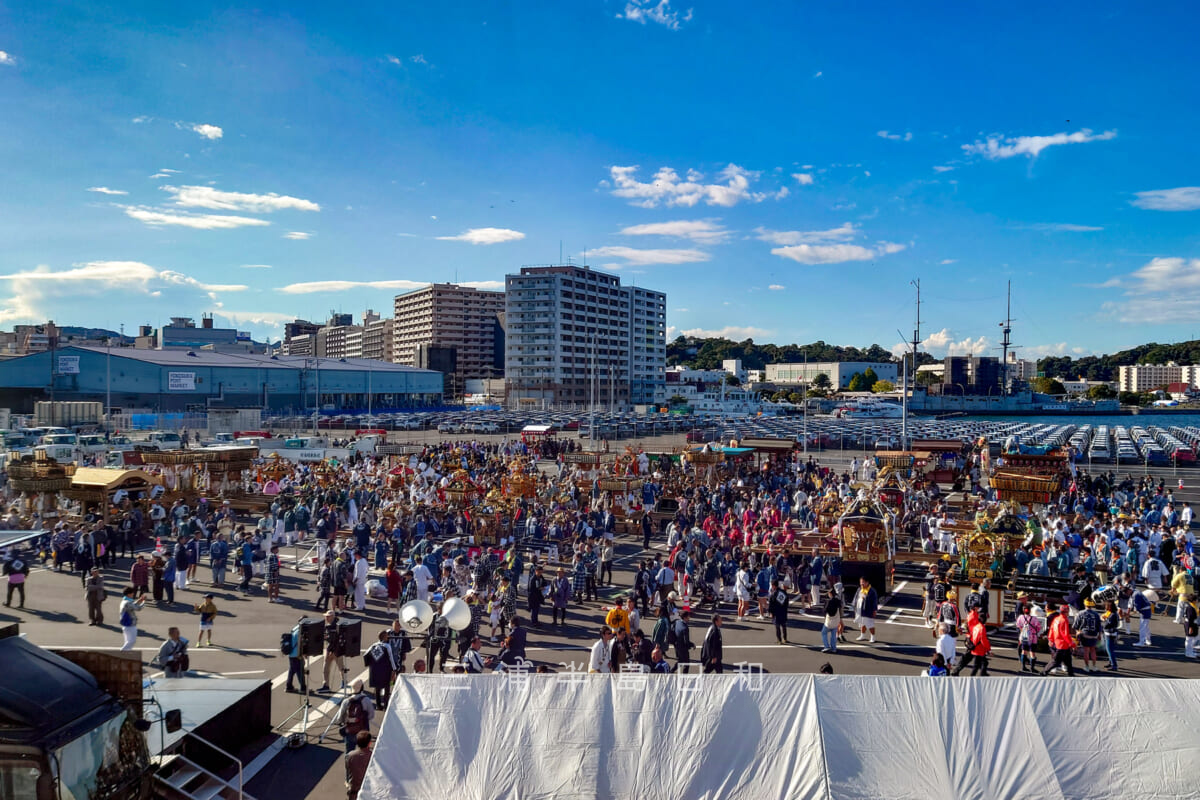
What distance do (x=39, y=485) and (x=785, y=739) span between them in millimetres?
24294

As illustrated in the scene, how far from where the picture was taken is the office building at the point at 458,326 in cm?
14725

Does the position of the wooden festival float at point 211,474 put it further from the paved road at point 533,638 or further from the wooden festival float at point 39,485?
the paved road at point 533,638

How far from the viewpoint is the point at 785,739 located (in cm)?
633

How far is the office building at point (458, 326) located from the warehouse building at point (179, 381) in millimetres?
50140

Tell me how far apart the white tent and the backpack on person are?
237 cm

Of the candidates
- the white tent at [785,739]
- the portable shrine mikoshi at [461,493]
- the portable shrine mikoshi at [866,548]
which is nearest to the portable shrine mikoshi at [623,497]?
the portable shrine mikoshi at [461,493]

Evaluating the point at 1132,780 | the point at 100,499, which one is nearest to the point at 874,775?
the point at 1132,780

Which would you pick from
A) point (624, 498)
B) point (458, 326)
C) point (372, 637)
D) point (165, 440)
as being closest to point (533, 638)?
point (372, 637)

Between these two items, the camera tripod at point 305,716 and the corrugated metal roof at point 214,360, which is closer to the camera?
the camera tripod at point 305,716

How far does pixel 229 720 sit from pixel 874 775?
715 centimetres

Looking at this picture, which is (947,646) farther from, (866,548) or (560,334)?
(560,334)

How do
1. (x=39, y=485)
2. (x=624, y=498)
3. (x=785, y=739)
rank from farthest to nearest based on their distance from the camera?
(x=624, y=498)
(x=39, y=485)
(x=785, y=739)

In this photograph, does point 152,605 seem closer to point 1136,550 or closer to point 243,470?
point 243,470

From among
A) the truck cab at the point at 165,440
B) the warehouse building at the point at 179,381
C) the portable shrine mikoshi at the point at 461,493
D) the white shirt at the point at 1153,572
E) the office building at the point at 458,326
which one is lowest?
the white shirt at the point at 1153,572
